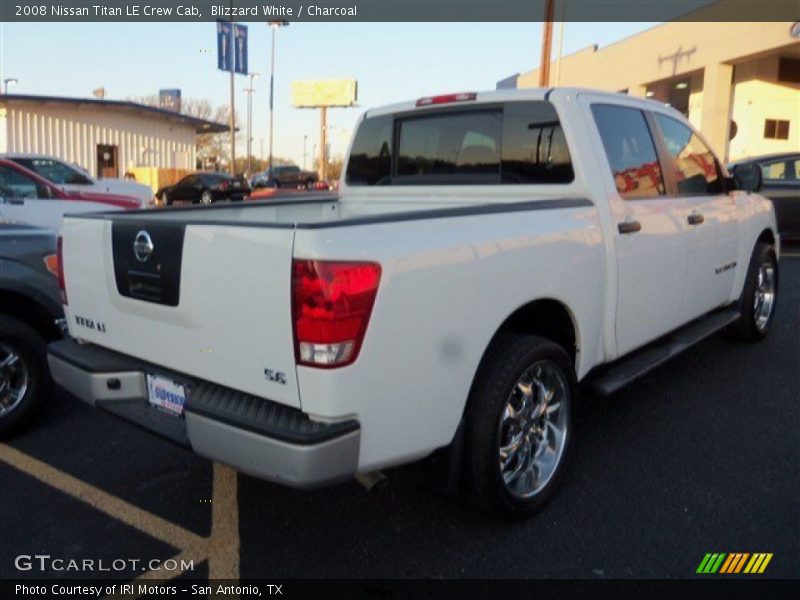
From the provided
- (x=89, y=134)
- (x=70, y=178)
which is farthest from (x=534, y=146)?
(x=89, y=134)

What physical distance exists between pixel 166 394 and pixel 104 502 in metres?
0.97

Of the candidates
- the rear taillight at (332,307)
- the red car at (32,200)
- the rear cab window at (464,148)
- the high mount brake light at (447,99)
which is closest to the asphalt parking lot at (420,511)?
the rear taillight at (332,307)

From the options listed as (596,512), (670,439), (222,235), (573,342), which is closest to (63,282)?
(222,235)

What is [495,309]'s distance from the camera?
9.03ft

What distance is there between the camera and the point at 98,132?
30.6 meters

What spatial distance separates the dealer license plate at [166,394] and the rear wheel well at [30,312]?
1842 mm

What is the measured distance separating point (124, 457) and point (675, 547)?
294cm

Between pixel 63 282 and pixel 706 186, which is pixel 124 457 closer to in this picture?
pixel 63 282

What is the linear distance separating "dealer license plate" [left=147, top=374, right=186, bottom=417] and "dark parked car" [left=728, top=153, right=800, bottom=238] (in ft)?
35.5

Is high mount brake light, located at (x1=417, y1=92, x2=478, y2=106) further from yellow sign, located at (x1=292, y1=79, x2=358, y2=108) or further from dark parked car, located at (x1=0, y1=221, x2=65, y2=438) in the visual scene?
yellow sign, located at (x1=292, y1=79, x2=358, y2=108)

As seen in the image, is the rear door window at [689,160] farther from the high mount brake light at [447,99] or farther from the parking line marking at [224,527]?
the parking line marking at [224,527]

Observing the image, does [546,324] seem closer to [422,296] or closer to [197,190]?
[422,296]

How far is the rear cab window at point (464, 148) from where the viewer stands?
12.2 feet

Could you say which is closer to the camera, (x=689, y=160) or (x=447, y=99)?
(x=447, y=99)
